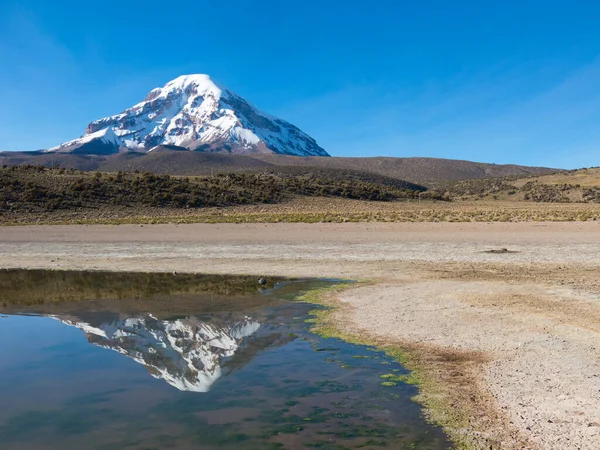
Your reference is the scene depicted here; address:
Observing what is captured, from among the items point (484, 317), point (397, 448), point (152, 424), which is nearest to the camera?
point (397, 448)

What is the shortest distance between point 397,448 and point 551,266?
1622 centimetres

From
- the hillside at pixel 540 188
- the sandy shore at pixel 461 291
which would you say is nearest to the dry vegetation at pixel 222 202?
the hillside at pixel 540 188

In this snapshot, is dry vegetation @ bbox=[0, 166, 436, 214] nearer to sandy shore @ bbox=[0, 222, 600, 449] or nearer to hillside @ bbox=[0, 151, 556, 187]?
sandy shore @ bbox=[0, 222, 600, 449]

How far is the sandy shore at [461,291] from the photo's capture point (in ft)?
20.7

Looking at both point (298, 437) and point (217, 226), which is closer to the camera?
point (298, 437)

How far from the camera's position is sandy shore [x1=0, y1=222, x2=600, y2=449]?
6.30 metres

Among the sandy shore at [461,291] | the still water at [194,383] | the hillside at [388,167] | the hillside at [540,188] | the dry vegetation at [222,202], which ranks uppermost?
the hillside at [388,167]

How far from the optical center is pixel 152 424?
5.86 metres

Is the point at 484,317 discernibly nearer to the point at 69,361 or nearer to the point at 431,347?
the point at 431,347

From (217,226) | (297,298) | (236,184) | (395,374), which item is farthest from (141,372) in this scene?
(236,184)

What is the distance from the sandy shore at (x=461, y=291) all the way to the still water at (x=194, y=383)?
2.88 ft

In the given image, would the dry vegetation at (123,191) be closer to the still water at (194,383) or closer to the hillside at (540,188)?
the hillside at (540,188)

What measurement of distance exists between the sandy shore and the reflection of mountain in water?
2.47m

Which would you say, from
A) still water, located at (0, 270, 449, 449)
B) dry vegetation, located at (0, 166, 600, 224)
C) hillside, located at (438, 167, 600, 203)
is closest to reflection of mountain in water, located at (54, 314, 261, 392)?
still water, located at (0, 270, 449, 449)
